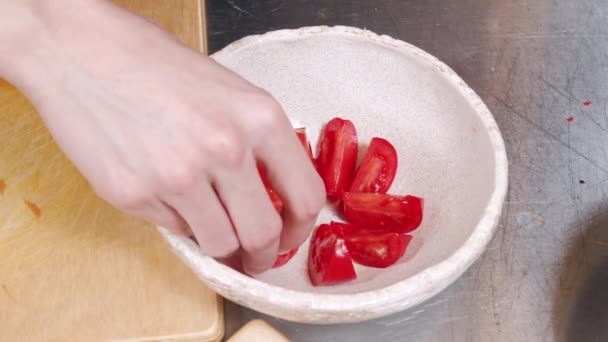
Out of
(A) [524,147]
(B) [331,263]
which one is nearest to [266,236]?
(B) [331,263]

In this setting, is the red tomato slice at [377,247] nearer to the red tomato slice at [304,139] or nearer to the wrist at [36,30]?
the red tomato slice at [304,139]

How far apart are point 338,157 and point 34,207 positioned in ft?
1.54

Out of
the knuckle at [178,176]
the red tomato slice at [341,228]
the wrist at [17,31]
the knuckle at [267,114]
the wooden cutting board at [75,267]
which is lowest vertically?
the wooden cutting board at [75,267]

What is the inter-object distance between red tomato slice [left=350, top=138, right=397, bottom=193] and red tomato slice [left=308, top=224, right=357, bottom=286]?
0.33 ft

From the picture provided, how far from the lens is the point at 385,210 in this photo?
85cm

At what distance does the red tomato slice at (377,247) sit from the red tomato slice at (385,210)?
0.02 m

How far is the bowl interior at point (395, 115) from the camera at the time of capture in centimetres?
80

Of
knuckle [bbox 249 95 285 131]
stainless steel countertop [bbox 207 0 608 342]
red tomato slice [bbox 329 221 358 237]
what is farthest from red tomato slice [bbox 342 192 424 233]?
knuckle [bbox 249 95 285 131]

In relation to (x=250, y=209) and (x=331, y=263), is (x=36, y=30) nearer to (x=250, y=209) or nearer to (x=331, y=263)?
(x=250, y=209)

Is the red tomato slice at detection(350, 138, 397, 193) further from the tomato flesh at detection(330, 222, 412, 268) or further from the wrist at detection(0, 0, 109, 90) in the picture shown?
the wrist at detection(0, 0, 109, 90)

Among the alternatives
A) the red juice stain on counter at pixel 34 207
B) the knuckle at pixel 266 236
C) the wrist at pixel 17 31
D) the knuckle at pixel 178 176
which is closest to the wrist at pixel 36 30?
the wrist at pixel 17 31

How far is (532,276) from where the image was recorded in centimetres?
96

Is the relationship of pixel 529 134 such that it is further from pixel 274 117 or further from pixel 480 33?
pixel 274 117

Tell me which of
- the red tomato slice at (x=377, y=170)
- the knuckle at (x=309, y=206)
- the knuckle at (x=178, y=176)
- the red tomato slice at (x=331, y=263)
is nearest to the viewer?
the knuckle at (x=178, y=176)
